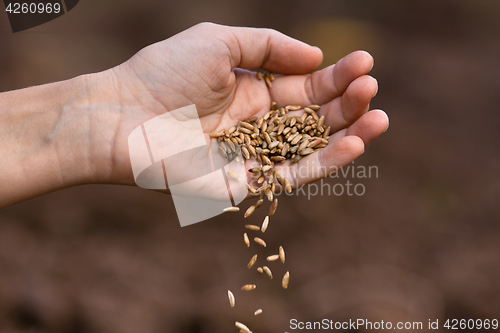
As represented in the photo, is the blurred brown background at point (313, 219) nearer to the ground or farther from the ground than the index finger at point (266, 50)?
nearer to the ground

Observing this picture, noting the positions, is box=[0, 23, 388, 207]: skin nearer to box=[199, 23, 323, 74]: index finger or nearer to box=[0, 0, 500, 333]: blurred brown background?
box=[199, 23, 323, 74]: index finger

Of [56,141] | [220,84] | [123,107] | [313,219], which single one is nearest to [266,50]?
[220,84]

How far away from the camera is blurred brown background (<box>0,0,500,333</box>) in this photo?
7.32ft

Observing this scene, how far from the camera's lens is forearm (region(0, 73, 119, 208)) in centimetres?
141

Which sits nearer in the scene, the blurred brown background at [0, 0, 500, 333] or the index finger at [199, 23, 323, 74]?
the index finger at [199, 23, 323, 74]

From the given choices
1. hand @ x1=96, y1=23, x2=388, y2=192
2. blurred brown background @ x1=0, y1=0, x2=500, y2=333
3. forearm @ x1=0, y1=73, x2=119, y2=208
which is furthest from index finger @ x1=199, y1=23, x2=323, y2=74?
blurred brown background @ x1=0, y1=0, x2=500, y2=333

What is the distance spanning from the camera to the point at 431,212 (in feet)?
8.20

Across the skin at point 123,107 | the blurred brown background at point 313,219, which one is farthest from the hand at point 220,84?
the blurred brown background at point 313,219

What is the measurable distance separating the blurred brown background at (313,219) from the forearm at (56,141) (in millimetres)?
1079

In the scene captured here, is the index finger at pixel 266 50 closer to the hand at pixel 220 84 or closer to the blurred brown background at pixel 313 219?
the hand at pixel 220 84

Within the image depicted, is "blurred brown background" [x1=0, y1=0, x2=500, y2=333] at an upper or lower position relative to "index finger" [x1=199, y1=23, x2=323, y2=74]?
lower

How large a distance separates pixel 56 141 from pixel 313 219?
1.70 meters

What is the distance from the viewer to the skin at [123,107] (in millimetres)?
1415

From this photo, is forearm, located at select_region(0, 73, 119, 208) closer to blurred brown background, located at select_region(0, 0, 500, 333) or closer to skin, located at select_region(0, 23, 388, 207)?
skin, located at select_region(0, 23, 388, 207)
